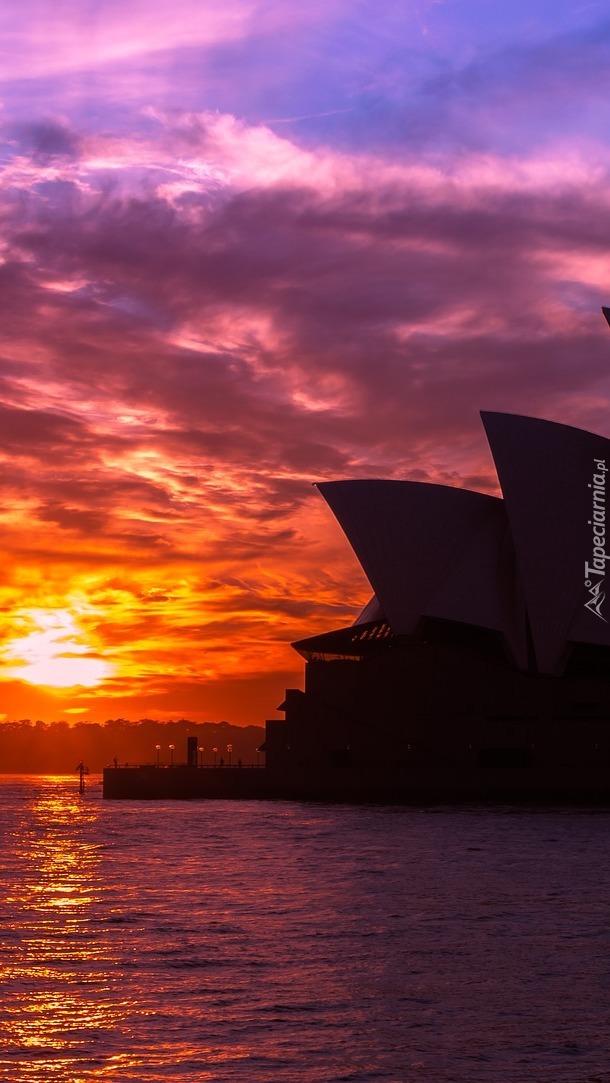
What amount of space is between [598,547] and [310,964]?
50153mm

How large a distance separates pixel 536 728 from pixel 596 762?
3.80 meters

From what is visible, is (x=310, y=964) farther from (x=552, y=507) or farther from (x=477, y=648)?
(x=477, y=648)

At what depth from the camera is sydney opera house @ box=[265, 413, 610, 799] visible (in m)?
66.8

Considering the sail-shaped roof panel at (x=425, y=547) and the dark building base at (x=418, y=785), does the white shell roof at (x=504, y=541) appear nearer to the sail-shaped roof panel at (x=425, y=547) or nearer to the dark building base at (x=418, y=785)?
the sail-shaped roof panel at (x=425, y=547)

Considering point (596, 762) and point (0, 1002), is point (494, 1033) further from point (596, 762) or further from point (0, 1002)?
point (596, 762)

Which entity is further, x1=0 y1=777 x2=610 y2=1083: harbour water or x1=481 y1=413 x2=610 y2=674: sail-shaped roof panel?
x1=481 y1=413 x2=610 y2=674: sail-shaped roof panel

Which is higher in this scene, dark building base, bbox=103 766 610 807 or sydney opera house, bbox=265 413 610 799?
sydney opera house, bbox=265 413 610 799

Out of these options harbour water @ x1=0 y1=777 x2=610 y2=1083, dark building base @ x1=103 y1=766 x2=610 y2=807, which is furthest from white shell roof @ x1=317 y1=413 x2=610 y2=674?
harbour water @ x1=0 y1=777 x2=610 y2=1083

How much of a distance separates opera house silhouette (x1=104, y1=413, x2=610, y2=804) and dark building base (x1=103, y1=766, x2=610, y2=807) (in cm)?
8

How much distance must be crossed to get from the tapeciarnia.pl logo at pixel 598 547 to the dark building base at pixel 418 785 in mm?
9824

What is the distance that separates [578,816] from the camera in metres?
57.6

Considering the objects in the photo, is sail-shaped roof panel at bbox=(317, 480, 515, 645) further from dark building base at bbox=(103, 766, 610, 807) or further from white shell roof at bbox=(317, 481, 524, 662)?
dark building base at bbox=(103, 766, 610, 807)

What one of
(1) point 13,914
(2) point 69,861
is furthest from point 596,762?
(1) point 13,914

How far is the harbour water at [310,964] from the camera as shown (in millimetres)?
14156
